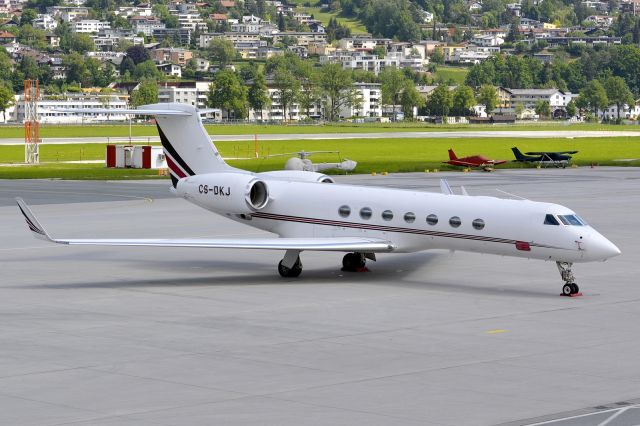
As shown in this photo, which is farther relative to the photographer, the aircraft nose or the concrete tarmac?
the aircraft nose

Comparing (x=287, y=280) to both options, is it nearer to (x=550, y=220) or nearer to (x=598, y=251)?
(x=550, y=220)

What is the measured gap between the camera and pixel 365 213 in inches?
1352

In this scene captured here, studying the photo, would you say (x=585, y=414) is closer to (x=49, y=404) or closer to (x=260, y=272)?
(x=49, y=404)

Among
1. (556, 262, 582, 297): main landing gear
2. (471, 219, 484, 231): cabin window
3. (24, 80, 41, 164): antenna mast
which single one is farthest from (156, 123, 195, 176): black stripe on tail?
(24, 80, 41, 164): antenna mast

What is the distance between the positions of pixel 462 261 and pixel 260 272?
629 cm

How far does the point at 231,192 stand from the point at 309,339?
1089 cm

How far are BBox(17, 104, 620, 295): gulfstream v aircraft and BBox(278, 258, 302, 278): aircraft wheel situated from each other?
0.09 feet

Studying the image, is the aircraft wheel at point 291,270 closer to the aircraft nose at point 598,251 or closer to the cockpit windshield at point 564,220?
the cockpit windshield at point 564,220

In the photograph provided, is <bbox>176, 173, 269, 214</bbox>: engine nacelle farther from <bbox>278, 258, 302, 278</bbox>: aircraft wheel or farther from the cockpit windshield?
the cockpit windshield

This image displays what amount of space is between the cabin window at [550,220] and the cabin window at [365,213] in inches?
199

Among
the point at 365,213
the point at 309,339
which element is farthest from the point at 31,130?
the point at 309,339

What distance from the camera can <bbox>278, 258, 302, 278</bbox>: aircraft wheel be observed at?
3462cm

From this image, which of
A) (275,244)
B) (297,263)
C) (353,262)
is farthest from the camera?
(353,262)

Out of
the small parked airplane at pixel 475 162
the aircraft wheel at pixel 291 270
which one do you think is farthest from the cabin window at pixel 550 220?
the small parked airplane at pixel 475 162
